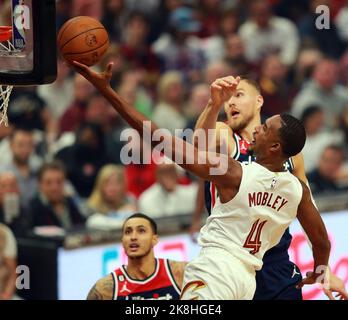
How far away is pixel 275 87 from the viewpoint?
1560 centimetres

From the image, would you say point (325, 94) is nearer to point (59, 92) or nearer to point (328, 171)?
point (328, 171)

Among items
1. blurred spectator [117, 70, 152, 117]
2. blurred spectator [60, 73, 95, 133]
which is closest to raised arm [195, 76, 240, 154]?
blurred spectator [60, 73, 95, 133]

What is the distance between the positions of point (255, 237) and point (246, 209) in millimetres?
201

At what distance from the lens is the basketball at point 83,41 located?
30.8 feet

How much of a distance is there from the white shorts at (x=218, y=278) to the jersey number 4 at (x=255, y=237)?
0.12m

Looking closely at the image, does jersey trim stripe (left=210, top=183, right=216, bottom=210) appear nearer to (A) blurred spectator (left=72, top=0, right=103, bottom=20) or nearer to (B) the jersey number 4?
(B) the jersey number 4

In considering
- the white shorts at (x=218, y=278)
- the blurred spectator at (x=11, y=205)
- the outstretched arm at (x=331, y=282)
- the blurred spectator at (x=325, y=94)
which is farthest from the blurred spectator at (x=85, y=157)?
the white shorts at (x=218, y=278)

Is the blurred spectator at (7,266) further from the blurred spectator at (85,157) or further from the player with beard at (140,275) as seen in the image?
the player with beard at (140,275)

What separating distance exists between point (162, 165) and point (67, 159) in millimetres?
889

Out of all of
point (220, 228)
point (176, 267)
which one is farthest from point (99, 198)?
point (220, 228)

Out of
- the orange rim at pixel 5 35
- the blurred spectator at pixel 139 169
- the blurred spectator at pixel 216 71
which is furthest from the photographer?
the blurred spectator at pixel 216 71

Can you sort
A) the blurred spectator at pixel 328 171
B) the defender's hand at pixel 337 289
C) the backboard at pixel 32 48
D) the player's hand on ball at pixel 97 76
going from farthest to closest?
the blurred spectator at pixel 328 171
the defender's hand at pixel 337 289
the backboard at pixel 32 48
the player's hand on ball at pixel 97 76

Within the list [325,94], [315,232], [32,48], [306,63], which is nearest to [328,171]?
[325,94]
